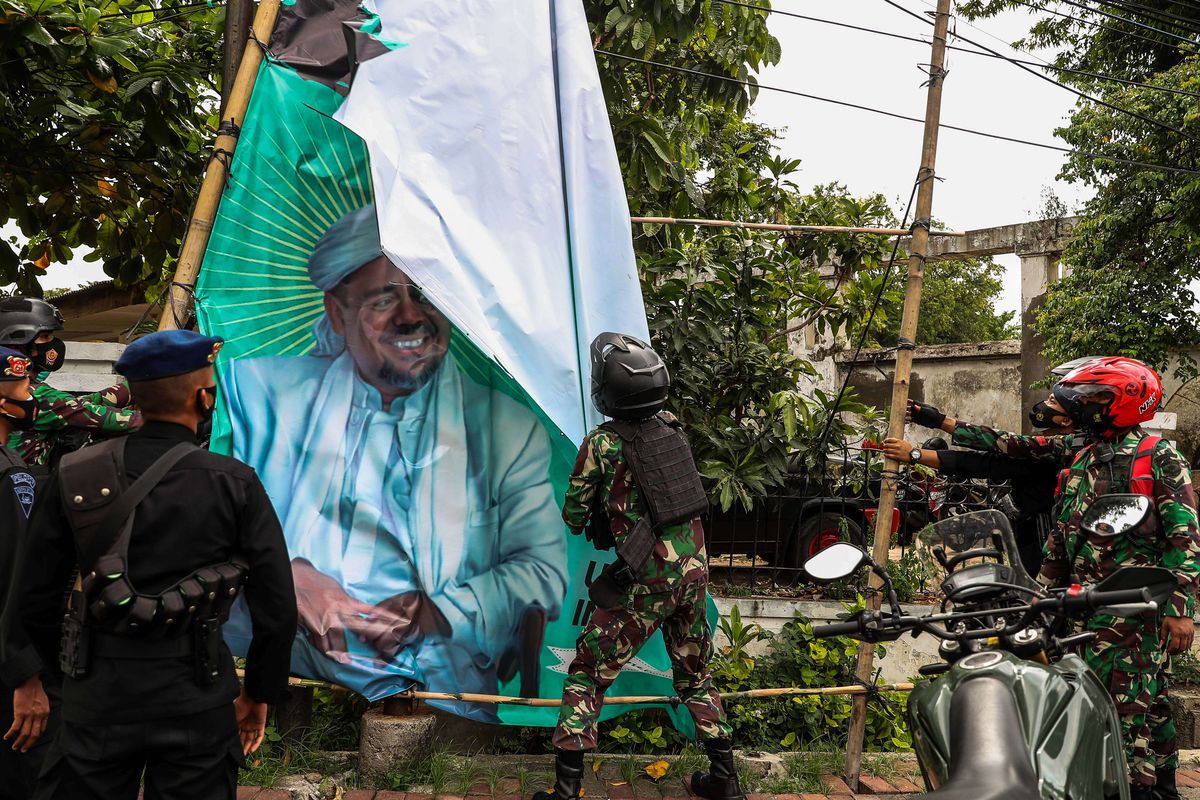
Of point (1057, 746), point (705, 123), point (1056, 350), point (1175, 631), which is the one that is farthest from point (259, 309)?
point (1056, 350)

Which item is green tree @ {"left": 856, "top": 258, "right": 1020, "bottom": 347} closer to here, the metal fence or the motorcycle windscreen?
the metal fence

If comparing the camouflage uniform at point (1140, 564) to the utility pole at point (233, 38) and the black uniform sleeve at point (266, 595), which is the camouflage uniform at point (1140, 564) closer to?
the black uniform sleeve at point (266, 595)

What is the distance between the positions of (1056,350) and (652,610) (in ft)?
34.6

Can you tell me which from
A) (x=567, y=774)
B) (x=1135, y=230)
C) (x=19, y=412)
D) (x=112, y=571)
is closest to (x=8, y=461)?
(x=19, y=412)

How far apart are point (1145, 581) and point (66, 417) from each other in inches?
148

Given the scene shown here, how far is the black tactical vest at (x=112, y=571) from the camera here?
2.52 metres

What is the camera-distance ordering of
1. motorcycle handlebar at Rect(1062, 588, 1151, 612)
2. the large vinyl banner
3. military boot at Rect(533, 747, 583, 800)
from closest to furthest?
motorcycle handlebar at Rect(1062, 588, 1151, 612) → military boot at Rect(533, 747, 583, 800) → the large vinyl banner

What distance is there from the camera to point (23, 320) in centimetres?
408

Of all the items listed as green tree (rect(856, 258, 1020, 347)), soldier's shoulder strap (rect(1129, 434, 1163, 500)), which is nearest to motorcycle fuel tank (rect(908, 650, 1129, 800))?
soldier's shoulder strap (rect(1129, 434, 1163, 500))

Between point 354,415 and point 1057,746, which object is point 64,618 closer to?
point 354,415

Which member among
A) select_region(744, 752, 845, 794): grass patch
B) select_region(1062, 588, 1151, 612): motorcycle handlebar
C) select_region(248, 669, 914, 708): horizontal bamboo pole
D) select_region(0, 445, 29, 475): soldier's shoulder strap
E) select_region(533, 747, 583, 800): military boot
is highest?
select_region(0, 445, 29, 475): soldier's shoulder strap

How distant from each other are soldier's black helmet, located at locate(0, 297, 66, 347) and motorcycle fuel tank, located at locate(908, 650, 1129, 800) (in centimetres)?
370

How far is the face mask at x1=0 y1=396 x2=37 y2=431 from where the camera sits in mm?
3566

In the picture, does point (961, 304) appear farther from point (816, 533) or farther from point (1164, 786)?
point (1164, 786)
